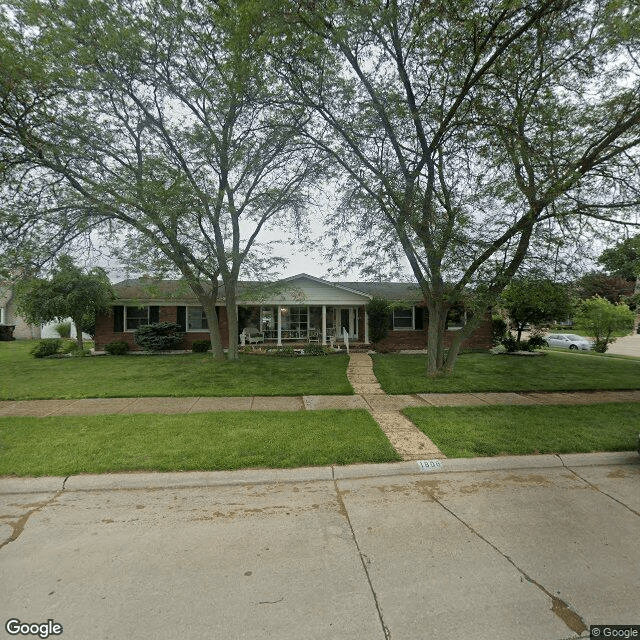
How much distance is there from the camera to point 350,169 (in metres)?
10.8

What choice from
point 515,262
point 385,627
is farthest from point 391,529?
point 515,262

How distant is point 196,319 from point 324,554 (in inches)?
695

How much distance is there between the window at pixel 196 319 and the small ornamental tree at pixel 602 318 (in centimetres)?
2167

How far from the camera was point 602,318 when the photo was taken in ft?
72.2

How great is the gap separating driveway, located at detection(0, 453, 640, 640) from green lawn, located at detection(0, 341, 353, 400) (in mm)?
4549

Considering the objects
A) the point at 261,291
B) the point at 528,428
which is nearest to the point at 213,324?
the point at 261,291

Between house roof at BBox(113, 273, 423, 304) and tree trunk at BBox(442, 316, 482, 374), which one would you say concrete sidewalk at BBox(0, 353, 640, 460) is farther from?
house roof at BBox(113, 273, 423, 304)

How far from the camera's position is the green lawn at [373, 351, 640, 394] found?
937 cm

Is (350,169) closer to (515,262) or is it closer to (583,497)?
(515,262)

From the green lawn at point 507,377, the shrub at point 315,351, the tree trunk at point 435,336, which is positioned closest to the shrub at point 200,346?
the shrub at point 315,351

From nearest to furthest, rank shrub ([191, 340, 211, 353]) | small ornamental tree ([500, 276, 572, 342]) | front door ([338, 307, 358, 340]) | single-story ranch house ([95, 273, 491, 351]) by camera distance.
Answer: small ornamental tree ([500, 276, 572, 342]), shrub ([191, 340, 211, 353]), single-story ranch house ([95, 273, 491, 351]), front door ([338, 307, 358, 340])

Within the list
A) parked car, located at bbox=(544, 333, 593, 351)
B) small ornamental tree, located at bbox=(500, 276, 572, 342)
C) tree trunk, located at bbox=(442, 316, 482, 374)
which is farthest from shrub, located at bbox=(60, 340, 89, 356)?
parked car, located at bbox=(544, 333, 593, 351)

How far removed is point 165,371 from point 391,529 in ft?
34.0

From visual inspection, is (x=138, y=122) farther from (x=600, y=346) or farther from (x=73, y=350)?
(x=600, y=346)
